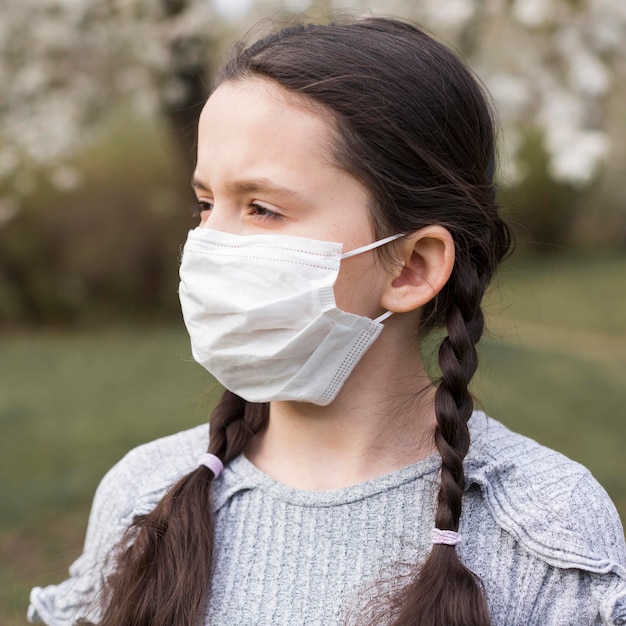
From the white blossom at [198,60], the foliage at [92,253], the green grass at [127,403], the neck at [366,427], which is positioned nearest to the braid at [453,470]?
the neck at [366,427]

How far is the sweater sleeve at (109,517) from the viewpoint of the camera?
6.76 ft

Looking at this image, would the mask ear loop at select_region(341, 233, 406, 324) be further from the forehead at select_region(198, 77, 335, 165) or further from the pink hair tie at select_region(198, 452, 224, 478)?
the pink hair tie at select_region(198, 452, 224, 478)

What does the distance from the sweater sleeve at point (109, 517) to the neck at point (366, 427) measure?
0.30 meters

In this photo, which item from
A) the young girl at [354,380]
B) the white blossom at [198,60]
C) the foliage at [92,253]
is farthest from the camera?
the foliage at [92,253]

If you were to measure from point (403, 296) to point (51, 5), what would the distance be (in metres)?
4.83

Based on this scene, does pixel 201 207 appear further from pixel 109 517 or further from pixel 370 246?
pixel 109 517

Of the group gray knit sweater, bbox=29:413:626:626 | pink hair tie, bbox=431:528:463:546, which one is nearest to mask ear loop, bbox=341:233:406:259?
gray knit sweater, bbox=29:413:626:626

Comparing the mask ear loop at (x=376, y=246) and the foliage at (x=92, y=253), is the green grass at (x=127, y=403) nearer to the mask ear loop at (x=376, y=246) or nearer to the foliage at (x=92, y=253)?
the foliage at (x=92, y=253)

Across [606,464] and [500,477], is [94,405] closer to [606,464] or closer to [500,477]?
[606,464]

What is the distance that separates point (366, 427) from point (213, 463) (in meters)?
0.36

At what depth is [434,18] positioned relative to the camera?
5023 mm

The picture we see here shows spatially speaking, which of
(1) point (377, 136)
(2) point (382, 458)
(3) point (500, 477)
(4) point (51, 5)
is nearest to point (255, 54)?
(1) point (377, 136)

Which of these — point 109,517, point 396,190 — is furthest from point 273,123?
point 109,517

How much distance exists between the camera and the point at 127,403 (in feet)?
24.5
